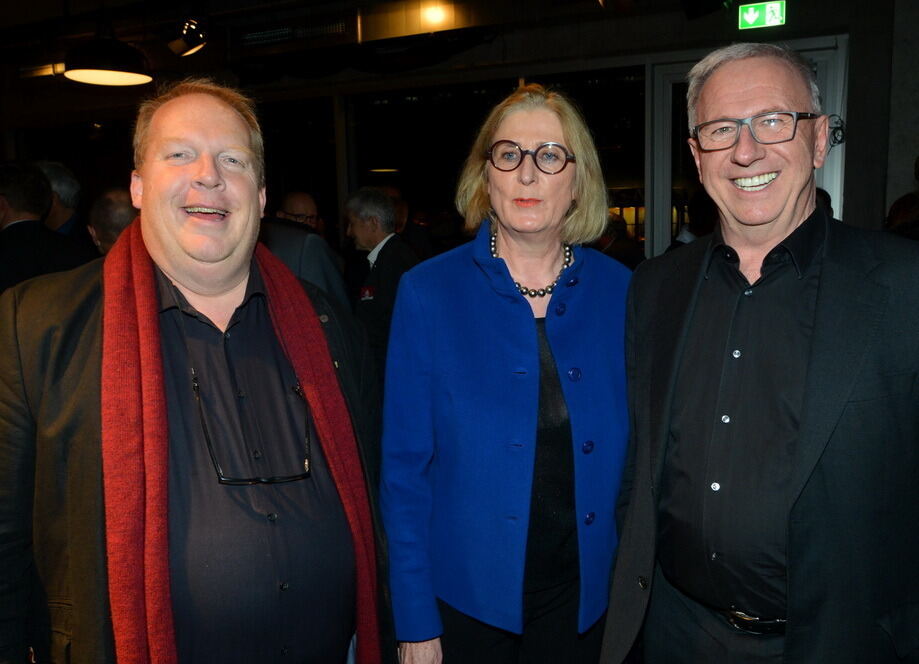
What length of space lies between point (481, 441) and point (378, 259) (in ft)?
11.1

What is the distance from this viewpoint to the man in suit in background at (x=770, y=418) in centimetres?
148

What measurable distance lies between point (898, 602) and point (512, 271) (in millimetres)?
1213

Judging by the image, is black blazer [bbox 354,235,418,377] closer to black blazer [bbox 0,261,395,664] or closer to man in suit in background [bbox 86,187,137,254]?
man in suit in background [bbox 86,187,137,254]

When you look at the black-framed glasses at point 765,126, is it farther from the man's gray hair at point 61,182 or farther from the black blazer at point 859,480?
the man's gray hair at point 61,182

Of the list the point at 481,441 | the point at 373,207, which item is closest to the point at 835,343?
the point at 481,441

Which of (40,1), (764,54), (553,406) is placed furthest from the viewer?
(40,1)

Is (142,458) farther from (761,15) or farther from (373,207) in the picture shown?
(761,15)

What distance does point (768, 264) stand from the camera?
168cm

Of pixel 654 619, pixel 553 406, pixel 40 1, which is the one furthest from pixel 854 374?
pixel 40 1

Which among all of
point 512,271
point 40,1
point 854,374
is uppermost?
point 40,1

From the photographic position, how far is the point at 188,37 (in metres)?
6.52

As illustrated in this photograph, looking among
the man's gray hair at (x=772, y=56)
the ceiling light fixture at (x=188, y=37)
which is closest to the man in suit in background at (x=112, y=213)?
the man's gray hair at (x=772, y=56)

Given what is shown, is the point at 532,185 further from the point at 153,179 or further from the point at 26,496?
the point at 26,496

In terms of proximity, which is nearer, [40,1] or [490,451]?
[490,451]
